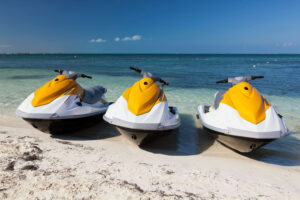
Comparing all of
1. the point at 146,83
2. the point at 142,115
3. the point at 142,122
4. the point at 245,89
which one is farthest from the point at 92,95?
the point at 245,89

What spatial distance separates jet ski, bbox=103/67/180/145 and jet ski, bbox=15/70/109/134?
770 millimetres

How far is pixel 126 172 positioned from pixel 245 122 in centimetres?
194

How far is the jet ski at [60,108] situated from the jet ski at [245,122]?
2433 mm

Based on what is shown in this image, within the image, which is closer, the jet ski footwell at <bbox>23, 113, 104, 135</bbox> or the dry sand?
the dry sand

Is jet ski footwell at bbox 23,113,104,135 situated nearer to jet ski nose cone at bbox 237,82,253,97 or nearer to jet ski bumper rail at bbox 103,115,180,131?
jet ski bumper rail at bbox 103,115,180,131

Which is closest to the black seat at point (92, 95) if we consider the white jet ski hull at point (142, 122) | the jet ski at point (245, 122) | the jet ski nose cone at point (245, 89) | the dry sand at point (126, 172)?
the dry sand at point (126, 172)

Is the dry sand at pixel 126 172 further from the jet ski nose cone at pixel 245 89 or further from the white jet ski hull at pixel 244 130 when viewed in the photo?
the jet ski nose cone at pixel 245 89

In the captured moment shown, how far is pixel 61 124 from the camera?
3.68m

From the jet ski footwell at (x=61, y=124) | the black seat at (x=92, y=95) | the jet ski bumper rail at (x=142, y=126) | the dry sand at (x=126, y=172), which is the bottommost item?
the dry sand at (x=126, y=172)

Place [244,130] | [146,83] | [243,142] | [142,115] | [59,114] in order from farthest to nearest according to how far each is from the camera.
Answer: [146,83] < [59,114] < [142,115] < [243,142] < [244,130]

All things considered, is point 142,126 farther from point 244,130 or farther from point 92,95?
point 92,95

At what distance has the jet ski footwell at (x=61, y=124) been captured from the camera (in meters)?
3.50

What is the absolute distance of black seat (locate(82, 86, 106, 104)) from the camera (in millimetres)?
4315

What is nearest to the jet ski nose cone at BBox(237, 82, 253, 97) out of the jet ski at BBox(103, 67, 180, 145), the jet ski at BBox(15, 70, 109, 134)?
the jet ski at BBox(103, 67, 180, 145)
